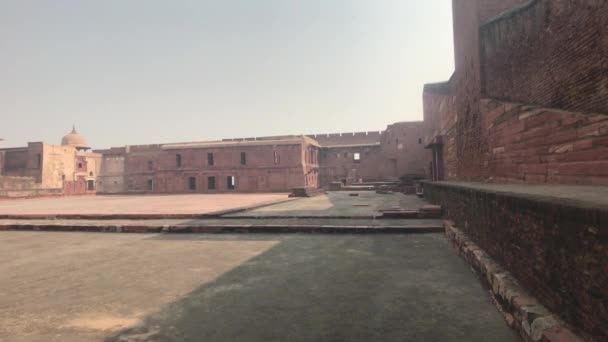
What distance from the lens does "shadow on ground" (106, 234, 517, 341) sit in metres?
2.20

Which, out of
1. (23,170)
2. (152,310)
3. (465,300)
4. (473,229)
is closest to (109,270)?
(152,310)

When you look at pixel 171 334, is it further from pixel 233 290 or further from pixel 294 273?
pixel 294 273

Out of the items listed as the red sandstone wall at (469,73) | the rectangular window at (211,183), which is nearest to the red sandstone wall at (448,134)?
the red sandstone wall at (469,73)

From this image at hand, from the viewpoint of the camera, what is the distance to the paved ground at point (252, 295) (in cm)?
227

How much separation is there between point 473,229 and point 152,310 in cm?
369

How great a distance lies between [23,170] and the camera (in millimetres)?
36812

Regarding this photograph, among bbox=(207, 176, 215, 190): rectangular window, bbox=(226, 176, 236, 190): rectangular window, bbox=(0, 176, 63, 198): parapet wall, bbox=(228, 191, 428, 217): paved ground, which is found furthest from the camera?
bbox=(207, 176, 215, 190): rectangular window

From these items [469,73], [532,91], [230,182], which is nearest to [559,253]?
[532,91]

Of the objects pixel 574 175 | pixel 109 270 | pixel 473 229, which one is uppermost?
pixel 574 175

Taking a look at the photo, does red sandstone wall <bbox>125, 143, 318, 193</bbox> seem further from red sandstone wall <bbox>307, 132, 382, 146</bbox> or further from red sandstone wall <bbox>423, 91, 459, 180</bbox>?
red sandstone wall <bbox>423, 91, 459, 180</bbox>

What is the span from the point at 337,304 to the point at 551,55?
610 cm

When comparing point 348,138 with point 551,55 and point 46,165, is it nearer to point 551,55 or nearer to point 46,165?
point 551,55

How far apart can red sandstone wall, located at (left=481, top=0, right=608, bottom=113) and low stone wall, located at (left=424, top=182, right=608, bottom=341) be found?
→ 3.12m

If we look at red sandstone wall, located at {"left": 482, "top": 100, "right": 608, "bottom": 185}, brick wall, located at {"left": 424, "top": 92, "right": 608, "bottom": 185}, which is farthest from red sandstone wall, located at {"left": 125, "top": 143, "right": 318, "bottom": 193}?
red sandstone wall, located at {"left": 482, "top": 100, "right": 608, "bottom": 185}
